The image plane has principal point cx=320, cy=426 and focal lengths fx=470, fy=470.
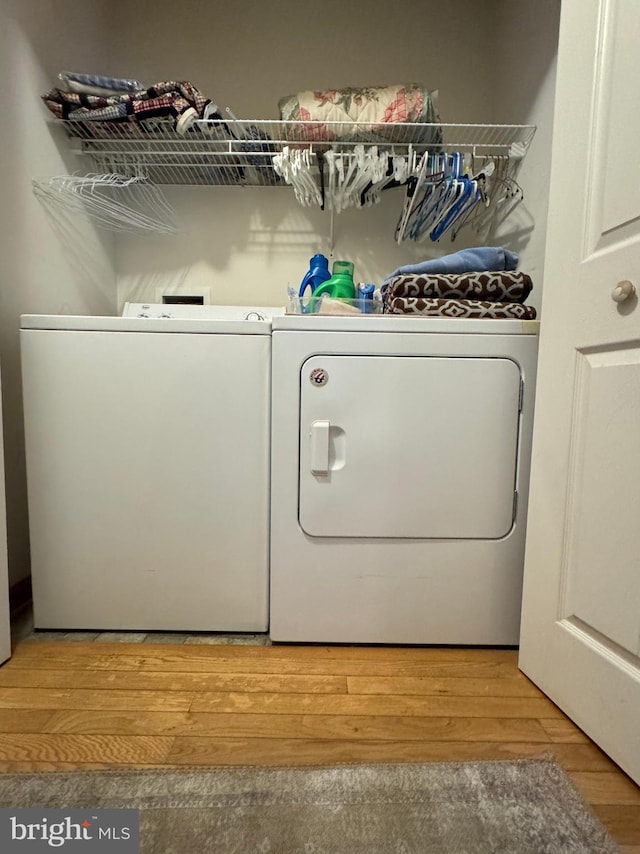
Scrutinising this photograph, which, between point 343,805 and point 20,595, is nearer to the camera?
point 343,805

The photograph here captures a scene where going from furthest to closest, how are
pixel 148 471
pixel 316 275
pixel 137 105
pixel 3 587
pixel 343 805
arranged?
pixel 316 275 < pixel 137 105 < pixel 148 471 < pixel 3 587 < pixel 343 805

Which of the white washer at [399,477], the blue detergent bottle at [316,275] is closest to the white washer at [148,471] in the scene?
the white washer at [399,477]

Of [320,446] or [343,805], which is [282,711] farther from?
[320,446]

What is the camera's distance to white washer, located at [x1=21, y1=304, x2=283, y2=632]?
3.62 feet

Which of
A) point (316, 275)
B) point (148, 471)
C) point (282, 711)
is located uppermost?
point (316, 275)

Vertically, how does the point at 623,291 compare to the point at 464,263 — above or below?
below

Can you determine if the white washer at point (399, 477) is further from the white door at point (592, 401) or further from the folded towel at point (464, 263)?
the folded towel at point (464, 263)

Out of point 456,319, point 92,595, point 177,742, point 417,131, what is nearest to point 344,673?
point 177,742

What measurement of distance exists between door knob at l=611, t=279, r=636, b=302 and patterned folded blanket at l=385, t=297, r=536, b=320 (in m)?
0.34

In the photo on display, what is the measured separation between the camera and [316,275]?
1495 mm

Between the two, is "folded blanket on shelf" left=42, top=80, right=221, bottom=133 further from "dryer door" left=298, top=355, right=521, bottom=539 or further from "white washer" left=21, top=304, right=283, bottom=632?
"dryer door" left=298, top=355, right=521, bottom=539

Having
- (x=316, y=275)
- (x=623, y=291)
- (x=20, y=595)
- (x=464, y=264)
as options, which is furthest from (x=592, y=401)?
(x=20, y=595)

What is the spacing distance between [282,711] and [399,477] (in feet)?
1.77

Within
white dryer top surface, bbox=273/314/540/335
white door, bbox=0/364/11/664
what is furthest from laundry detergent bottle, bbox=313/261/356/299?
white door, bbox=0/364/11/664
